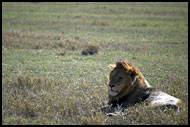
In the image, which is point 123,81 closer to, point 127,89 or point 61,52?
point 127,89

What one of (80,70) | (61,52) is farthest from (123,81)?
(61,52)

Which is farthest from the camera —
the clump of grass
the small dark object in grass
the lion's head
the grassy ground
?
the small dark object in grass

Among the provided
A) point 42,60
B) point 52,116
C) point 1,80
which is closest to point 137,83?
point 52,116

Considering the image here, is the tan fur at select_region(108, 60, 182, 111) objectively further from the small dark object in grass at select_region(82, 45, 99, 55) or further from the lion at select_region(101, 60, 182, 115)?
the small dark object in grass at select_region(82, 45, 99, 55)

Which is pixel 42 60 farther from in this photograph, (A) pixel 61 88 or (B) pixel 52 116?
(B) pixel 52 116

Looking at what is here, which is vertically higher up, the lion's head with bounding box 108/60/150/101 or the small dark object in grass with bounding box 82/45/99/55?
the lion's head with bounding box 108/60/150/101

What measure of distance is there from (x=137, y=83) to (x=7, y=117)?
108 inches

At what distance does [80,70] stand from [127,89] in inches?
188

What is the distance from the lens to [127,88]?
6598 millimetres

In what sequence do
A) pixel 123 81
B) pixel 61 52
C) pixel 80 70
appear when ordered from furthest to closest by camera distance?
pixel 61 52 < pixel 80 70 < pixel 123 81

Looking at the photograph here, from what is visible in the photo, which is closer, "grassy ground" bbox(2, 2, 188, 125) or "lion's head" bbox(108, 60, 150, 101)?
"grassy ground" bbox(2, 2, 188, 125)

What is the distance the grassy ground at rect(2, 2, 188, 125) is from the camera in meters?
6.24

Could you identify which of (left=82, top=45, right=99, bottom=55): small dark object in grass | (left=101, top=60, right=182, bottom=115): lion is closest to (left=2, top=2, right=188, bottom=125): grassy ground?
(left=82, top=45, right=99, bottom=55): small dark object in grass

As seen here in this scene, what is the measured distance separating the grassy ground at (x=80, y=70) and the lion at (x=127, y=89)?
1.39 ft
